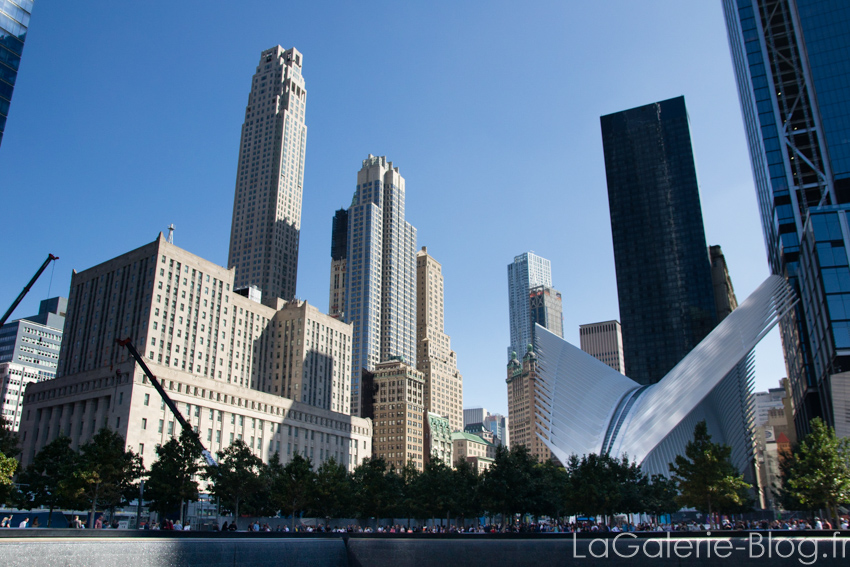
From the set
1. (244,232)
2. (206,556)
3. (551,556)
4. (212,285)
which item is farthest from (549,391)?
→ (244,232)

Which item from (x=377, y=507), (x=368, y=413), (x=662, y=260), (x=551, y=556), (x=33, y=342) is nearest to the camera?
(x=551, y=556)

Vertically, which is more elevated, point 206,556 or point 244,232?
point 244,232

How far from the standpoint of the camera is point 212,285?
120875mm

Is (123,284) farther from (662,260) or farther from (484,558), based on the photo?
(662,260)

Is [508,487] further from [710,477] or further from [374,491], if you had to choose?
[710,477]

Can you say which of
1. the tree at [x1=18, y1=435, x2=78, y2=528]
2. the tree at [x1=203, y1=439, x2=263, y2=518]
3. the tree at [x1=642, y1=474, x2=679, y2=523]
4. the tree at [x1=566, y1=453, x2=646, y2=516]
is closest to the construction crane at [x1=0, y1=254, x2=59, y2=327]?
the tree at [x1=18, y1=435, x2=78, y2=528]

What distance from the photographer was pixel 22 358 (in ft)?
611

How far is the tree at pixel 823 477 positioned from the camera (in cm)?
4647

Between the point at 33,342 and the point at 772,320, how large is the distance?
200 meters

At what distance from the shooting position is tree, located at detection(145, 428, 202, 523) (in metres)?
55.5

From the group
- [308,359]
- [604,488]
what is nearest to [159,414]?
[308,359]

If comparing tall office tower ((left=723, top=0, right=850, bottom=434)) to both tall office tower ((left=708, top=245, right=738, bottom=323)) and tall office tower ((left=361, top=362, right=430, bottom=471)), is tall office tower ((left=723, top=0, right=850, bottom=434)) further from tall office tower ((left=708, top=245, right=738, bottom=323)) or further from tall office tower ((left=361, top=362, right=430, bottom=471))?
tall office tower ((left=361, top=362, right=430, bottom=471))

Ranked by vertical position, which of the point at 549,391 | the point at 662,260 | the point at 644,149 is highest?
the point at 644,149

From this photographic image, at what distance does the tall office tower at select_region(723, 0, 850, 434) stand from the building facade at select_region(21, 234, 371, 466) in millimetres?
79792
